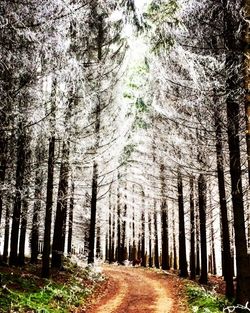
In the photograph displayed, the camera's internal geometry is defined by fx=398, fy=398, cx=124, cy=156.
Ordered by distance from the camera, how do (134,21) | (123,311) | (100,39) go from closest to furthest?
(134,21) → (123,311) → (100,39)

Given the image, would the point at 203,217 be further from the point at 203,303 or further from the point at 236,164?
the point at 236,164

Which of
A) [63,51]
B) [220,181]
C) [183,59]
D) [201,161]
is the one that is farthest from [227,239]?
[63,51]

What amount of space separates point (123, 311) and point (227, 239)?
4180mm

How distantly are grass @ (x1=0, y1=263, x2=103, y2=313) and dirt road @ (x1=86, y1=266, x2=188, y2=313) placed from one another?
2.39ft

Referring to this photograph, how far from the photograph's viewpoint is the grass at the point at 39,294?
9711 mm

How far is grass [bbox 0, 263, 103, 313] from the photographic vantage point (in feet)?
31.9

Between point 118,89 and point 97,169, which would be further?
point 97,169

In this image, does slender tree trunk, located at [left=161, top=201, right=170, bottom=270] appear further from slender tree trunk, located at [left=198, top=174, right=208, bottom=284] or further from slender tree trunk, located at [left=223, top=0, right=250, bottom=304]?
slender tree trunk, located at [left=223, top=0, right=250, bottom=304]

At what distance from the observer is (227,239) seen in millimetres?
13281

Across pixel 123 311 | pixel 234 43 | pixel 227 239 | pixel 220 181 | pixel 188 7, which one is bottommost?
pixel 123 311

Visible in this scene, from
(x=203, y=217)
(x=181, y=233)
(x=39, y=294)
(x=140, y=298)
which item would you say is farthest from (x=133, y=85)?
(x=181, y=233)

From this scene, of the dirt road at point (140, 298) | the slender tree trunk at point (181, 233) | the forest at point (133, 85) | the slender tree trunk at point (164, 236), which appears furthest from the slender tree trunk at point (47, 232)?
the slender tree trunk at point (164, 236)

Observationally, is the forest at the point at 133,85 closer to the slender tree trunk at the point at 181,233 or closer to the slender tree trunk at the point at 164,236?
the slender tree trunk at the point at 181,233

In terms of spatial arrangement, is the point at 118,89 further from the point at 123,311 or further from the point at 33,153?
the point at 123,311
